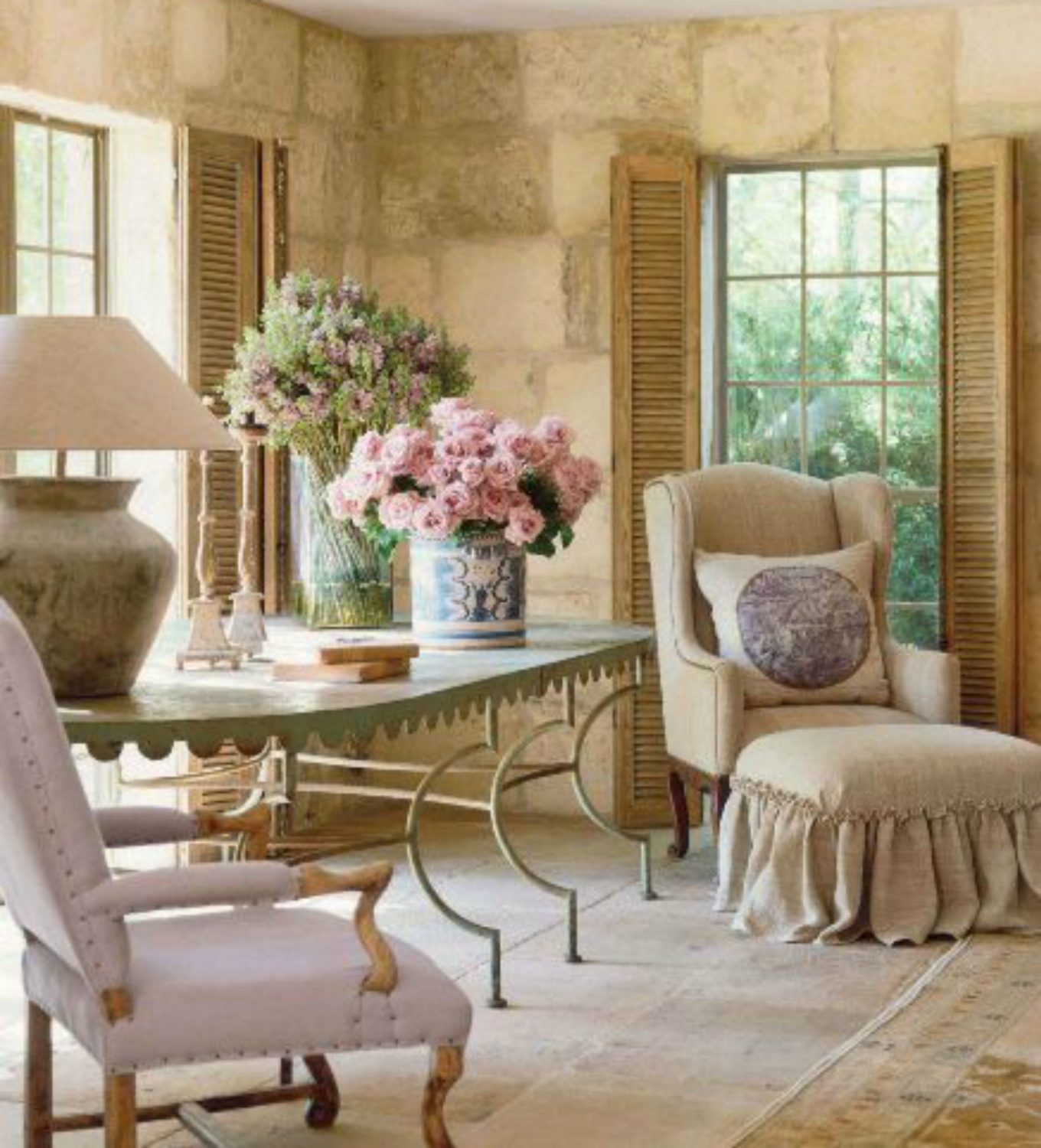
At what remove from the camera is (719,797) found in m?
5.80

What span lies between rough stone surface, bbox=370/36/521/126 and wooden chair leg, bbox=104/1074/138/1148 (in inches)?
186

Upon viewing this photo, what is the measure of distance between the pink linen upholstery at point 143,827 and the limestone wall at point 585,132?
3.69 m

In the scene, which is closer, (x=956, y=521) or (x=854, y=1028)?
(x=854, y=1028)

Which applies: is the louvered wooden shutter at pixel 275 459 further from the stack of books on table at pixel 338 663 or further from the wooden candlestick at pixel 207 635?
the stack of books on table at pixel 338 663

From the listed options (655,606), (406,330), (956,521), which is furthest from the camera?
(956,521)

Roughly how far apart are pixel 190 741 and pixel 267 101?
362cm

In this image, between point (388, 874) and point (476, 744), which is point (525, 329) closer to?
point (476, 744)

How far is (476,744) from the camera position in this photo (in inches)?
188

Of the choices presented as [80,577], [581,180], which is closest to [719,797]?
[581,180]

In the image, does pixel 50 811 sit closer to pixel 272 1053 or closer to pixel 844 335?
pixel 272 1053

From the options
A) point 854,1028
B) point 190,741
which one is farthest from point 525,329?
point 190,741

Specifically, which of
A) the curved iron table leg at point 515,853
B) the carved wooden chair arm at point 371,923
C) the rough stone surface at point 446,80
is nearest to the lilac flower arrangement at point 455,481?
the curved iron table leg at point 515,853

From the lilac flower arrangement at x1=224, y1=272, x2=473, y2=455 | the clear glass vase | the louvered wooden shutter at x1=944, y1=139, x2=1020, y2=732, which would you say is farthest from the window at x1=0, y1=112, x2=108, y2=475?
the louvered wooden shutter at x1=944, y1=139, x2=1020, y2=732

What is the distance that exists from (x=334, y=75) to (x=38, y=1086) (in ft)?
14.2
